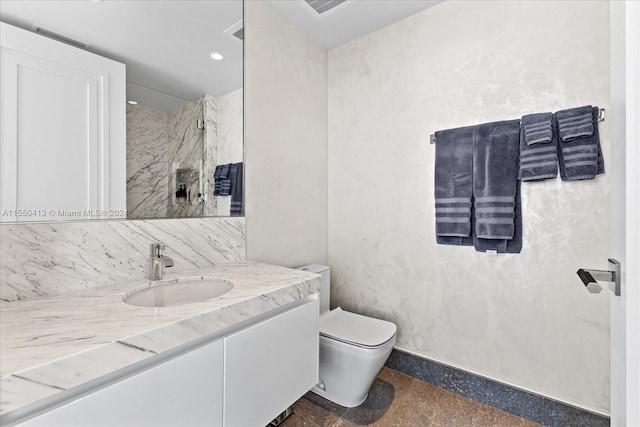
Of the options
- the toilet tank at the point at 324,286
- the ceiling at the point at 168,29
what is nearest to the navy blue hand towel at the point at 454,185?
the toilet tank at the point at 324,286

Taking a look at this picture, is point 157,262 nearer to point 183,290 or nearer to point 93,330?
point 183,290

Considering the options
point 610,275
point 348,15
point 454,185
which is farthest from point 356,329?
point 348,15

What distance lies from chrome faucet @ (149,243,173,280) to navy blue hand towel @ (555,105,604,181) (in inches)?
76.7

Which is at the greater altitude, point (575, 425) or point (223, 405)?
point (223, 405)

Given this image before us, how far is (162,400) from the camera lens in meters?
0.77

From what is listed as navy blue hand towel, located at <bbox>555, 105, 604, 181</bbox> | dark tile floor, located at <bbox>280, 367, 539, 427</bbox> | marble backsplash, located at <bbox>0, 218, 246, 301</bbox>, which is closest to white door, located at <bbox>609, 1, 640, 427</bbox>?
navy blue hand towel, located at <bbox>555, 105, 604, 181</bbox>

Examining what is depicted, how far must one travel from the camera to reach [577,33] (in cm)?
142

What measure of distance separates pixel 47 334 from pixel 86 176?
2.22ft

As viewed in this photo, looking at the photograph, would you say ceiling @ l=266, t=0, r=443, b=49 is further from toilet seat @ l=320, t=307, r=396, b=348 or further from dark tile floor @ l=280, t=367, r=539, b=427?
dark tile floor @ l=280, t=367, r=539, b=427

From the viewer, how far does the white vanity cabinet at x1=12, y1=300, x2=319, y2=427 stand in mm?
669

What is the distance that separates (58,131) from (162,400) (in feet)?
3.34

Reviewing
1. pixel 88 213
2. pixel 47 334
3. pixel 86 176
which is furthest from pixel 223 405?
pixel 86 176

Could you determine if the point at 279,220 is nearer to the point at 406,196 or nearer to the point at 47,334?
the point at 406,196

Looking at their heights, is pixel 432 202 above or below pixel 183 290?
above
